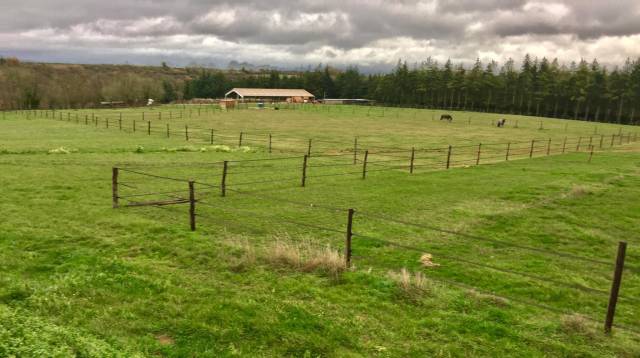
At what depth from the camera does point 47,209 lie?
14.4 metres

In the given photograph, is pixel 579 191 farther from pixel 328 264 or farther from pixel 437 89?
pixel 437 89

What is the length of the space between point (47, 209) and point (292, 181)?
1037cm

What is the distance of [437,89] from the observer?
423ft

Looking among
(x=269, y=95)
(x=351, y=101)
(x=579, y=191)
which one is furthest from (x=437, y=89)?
(x=579, y=191)

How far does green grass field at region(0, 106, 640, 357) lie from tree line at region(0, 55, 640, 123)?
310ft

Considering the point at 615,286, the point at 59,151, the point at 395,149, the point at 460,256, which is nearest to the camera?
the point at 615,286

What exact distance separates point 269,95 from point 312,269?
128 meters

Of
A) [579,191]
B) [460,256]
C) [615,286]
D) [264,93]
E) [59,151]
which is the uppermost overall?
[264,93]

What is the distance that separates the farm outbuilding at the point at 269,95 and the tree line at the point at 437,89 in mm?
15885

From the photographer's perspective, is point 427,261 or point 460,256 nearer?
point 427,261

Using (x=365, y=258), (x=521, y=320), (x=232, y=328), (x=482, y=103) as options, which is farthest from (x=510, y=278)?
(x=482, y=103)

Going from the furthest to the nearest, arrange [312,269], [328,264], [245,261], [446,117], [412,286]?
[446,117] < [245,261] < [312,269] < [328,264] < [412,286]

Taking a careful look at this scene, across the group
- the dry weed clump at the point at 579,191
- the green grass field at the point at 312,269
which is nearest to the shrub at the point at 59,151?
the green grass field at the point at 312,269

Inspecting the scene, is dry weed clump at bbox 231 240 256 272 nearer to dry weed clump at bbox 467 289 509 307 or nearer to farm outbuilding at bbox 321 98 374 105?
dry weed clump at bbox 467 289 509 307
